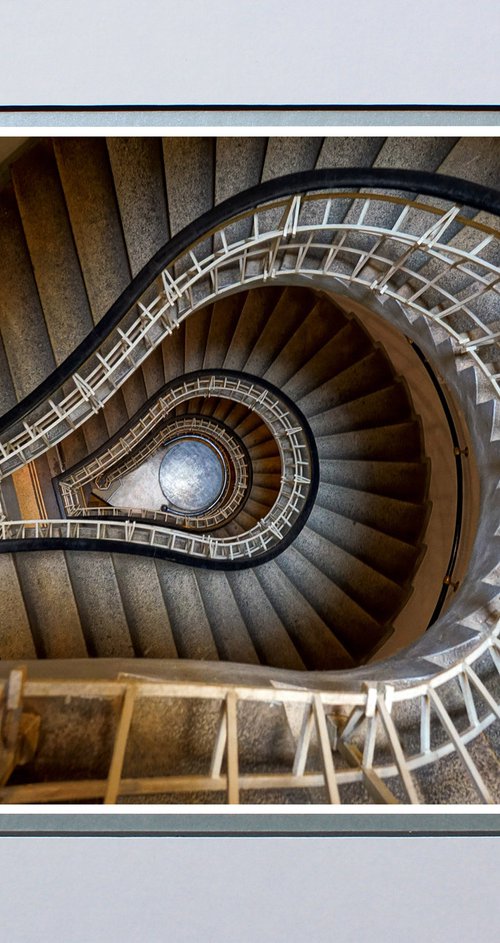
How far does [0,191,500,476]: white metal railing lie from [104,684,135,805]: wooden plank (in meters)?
2.15

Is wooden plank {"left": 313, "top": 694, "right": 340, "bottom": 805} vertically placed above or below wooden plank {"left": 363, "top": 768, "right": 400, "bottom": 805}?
above

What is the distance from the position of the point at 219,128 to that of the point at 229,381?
7258 millimetres

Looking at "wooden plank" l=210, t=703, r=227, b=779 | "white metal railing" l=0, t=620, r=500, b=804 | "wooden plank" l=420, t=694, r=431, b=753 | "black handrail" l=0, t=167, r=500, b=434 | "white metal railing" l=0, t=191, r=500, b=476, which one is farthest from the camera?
"white metal railing" l=0, t=191, r=500, b=476

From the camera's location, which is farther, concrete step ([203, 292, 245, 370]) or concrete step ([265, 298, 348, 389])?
concrete step ([203, 292, 245, 370])

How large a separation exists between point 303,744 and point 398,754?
1.36 feet

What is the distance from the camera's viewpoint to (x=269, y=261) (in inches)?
157

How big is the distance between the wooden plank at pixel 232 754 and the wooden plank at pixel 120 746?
0.38 m

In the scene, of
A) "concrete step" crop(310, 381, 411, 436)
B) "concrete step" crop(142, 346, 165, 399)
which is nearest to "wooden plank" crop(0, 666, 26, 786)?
"concrete step" crop(142, 346, 165, 399)

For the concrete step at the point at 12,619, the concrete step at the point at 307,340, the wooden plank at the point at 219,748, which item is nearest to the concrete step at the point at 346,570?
the concrete step at the point at 307,340

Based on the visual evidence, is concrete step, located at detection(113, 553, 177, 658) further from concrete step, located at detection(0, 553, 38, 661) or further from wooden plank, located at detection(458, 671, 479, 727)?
wooden plank, located at detection(458, 671, 479, 727)

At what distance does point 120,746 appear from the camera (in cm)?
181

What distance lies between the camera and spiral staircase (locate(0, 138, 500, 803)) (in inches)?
85.5

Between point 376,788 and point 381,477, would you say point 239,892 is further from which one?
point 381,477

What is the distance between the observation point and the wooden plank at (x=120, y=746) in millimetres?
1674
